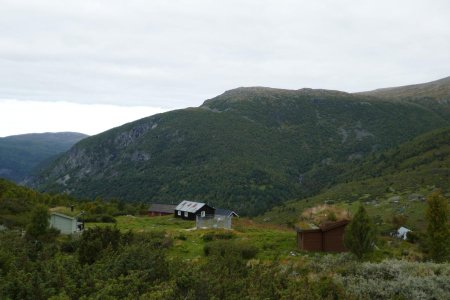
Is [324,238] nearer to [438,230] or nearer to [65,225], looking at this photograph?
[438,230]

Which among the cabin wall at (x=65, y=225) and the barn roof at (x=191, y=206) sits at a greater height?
the cabin wall at (x=65, y=225)

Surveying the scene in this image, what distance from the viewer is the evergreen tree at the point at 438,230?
2741 cm

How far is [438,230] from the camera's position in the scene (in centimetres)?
2791

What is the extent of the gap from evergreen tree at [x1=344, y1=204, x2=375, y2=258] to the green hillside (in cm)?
3772

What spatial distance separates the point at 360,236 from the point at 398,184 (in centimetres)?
9338

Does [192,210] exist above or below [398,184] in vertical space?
above

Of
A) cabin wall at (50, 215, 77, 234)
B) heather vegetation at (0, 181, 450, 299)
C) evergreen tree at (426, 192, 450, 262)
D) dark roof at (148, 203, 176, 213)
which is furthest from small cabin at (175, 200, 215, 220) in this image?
heather vegetation at (0, 181, 450, 299)

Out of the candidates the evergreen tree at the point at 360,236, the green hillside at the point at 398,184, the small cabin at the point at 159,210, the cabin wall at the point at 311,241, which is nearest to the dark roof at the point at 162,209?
the small cabin at the point at 159,210

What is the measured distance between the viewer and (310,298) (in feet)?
38.3

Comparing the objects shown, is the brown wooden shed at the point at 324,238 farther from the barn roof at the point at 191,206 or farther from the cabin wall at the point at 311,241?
the barn roof at the point at 191,206

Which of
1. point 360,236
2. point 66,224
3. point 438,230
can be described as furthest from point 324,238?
point 66,224

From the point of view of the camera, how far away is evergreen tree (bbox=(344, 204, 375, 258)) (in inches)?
1051

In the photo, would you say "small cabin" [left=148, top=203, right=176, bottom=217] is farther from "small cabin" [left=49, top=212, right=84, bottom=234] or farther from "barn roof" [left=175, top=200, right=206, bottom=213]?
"small cabin" [left=49, top=212, right=84, bottom=234]

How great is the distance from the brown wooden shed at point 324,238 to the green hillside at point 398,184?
32703 mm
